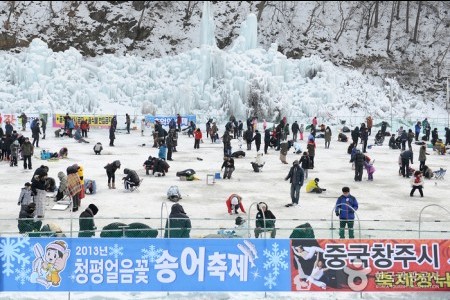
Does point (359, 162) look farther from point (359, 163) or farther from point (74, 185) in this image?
point (74, 185)

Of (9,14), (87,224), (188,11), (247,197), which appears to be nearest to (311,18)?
(188,11)

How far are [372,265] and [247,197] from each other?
8.49 metres

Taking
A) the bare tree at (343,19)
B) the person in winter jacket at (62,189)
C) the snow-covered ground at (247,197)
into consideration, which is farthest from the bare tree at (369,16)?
the person in winter jacket at (62,189)

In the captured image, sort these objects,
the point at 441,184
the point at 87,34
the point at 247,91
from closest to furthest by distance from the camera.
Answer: the point at 441,184 → the point at 247,91 → the point at 87,34

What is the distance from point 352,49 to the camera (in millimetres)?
56281

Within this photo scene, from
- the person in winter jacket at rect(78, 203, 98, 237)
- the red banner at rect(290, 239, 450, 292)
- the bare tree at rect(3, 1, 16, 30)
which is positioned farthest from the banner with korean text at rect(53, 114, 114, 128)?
the red banner at rect(290, 239, 450, 292)

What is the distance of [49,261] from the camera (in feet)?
30.8

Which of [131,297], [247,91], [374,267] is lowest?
[131,297]

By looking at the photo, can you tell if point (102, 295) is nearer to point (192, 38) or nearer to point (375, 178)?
point (375, 178)

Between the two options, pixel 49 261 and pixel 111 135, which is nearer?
pixel 49 261

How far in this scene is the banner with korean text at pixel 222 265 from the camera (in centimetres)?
940

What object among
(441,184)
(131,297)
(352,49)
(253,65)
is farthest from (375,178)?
(352,49)

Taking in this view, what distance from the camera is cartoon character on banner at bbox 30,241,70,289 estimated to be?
9.39m

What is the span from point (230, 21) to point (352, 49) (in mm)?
12538
